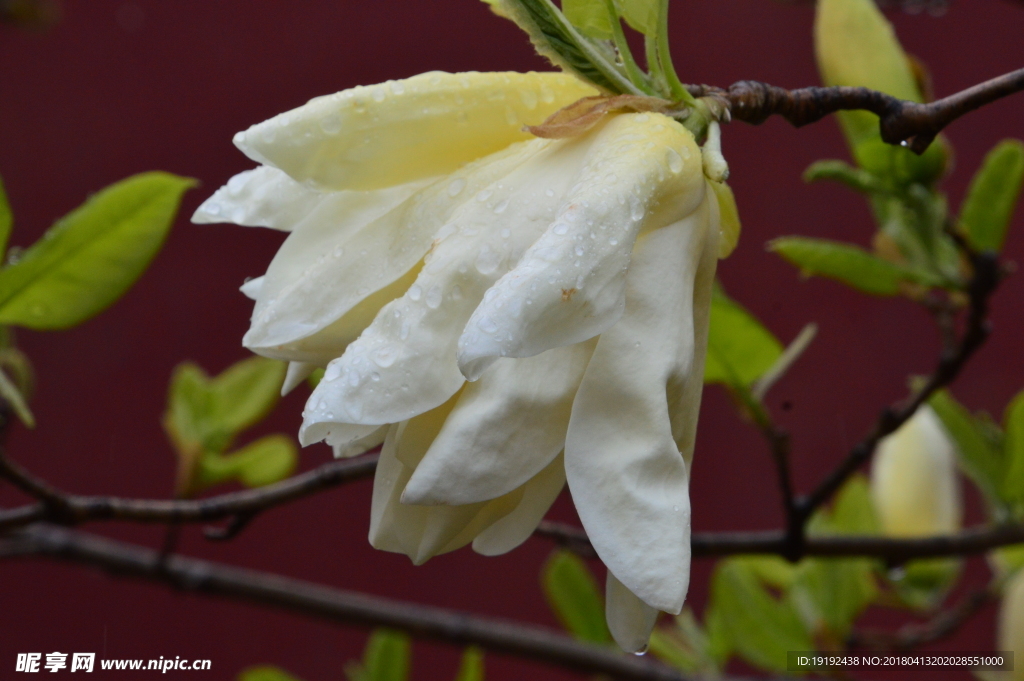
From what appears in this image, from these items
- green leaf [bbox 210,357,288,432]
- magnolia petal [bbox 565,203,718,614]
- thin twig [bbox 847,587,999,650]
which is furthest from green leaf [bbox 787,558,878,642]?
magnolia petal [bbox 565,203,718,614]

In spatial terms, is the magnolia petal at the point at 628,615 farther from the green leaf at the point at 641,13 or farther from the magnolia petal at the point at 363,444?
the green leaf at the point at 641,13

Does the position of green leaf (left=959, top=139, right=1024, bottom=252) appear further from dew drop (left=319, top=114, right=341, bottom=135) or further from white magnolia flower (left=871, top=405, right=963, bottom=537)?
dew drop (left=319, top=114, right=341, bottom=135)

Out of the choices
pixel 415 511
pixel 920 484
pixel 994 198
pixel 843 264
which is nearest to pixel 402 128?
pixel 415 511

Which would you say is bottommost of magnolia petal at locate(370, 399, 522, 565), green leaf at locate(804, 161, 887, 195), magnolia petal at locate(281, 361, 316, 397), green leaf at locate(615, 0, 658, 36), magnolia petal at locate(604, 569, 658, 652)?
magnolia petal at locate(604, 569, 658, 652)

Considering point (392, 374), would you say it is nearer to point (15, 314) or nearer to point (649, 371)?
point (649, 371)

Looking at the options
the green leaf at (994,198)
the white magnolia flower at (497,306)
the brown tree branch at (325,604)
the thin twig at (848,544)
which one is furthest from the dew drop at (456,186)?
the brown tree branch at (325,604)

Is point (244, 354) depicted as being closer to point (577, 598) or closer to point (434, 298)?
point (577, 598)
